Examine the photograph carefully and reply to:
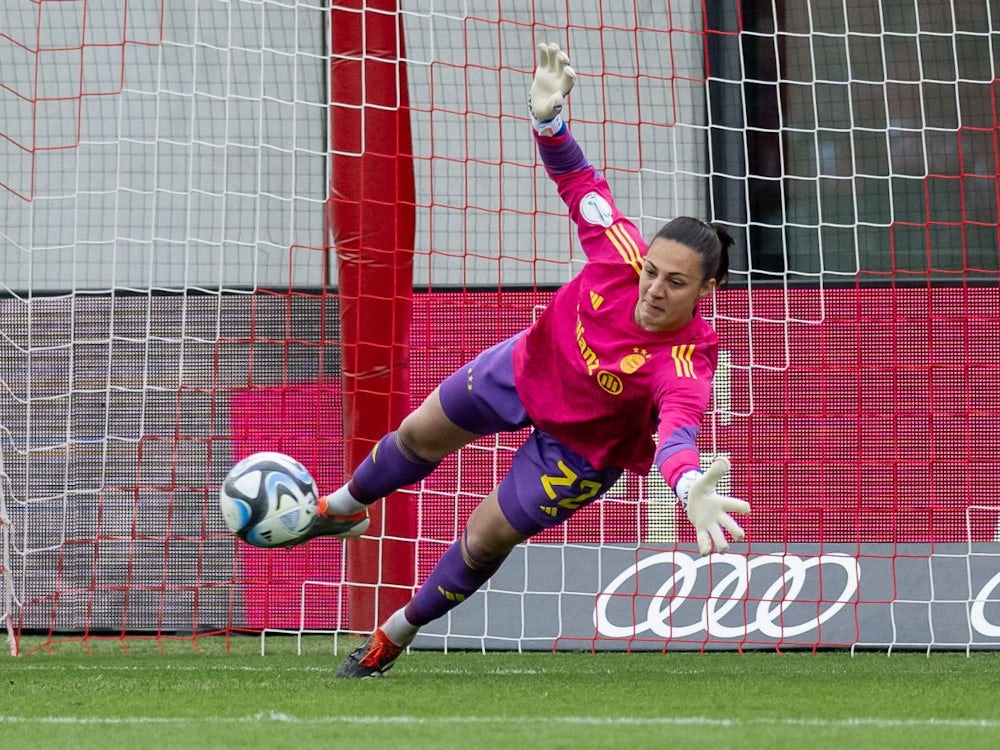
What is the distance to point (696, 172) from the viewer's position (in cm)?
695

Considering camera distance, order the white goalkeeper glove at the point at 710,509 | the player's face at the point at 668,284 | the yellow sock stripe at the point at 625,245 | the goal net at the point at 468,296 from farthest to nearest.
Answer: the goal net at the point at 468,296
the yellow sock stripe at the point at 625,245
the player's face at the point at 668,284
the white goalkeeper glove at the point at 710,509

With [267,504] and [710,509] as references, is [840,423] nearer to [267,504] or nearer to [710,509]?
[267,504]

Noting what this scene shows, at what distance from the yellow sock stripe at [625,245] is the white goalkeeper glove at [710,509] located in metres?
1.07

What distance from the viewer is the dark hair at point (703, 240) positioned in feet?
14.5

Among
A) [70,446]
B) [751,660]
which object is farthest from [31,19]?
[751,660]

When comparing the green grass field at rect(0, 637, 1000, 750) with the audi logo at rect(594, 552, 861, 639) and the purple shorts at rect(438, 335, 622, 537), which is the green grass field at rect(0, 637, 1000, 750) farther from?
the purple shorts at rect(438, 335, 622, 537)

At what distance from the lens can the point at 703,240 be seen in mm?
4434

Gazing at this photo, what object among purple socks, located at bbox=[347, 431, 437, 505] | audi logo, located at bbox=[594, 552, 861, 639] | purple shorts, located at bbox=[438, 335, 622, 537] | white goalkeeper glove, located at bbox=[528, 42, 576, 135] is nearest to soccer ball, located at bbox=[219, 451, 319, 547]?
purple socks, located at bbox=[347, 431, 437, 505]

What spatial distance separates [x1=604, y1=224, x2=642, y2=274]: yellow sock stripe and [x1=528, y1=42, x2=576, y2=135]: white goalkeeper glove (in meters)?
0.37

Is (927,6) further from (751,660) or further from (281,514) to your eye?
(281,514)

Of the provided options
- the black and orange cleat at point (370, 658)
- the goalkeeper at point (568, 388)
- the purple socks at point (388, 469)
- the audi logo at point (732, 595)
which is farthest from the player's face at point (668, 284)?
the audi logo at point (732, 595)

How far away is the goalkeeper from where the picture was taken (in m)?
4.42

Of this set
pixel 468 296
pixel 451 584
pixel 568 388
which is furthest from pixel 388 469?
pixel 468 296

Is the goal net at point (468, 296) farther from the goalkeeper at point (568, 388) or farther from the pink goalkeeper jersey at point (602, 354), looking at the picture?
the pink goalkeeper jersey at point (602, 354)
